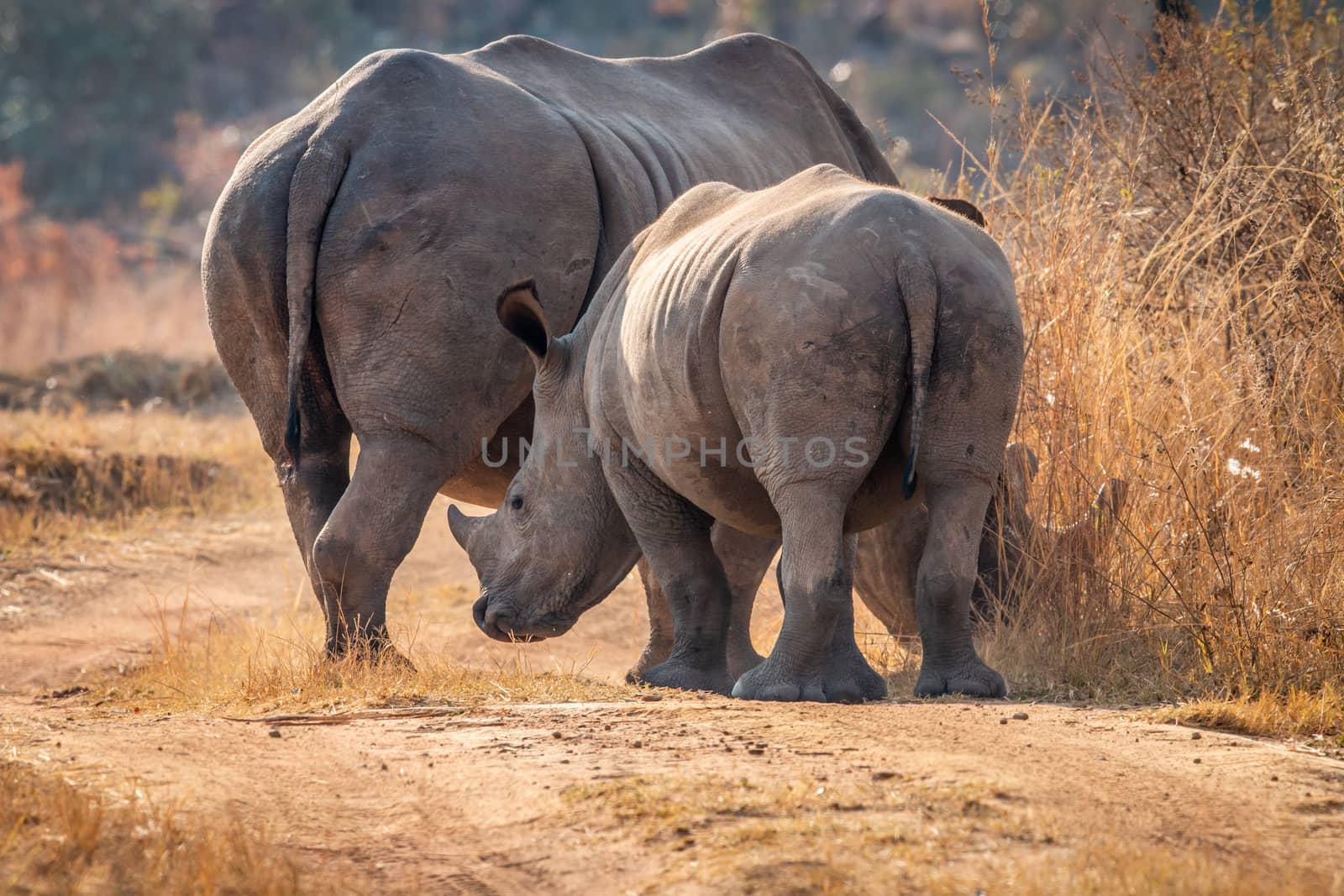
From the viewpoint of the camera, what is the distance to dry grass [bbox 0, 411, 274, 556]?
34.0ft

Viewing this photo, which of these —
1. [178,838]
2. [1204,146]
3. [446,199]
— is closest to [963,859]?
[178,838]

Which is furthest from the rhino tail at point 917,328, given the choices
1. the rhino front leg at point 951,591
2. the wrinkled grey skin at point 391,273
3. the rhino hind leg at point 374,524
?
the rhino hind leg at point 374,524

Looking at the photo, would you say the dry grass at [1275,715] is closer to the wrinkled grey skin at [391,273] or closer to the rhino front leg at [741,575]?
the rhino front leg at [741,575]

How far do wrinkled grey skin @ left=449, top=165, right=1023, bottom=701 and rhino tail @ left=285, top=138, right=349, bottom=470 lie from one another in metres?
0.85

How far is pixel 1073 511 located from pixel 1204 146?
97.5 inches

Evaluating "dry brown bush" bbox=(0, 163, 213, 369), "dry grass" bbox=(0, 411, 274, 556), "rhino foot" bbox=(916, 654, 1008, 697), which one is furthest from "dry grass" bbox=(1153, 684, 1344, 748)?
"dry brown bush" bbox=(0, 163, 213, 369)

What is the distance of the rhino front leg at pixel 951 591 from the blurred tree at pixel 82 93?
32728 mm

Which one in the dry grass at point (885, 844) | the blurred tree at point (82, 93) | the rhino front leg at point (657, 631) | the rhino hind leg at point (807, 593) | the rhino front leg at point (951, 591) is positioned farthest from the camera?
the blurred tree at point (82, 93)

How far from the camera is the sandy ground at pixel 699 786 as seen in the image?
331 centimetres

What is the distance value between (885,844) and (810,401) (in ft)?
5.41

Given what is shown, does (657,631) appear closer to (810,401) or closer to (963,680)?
(963,680)

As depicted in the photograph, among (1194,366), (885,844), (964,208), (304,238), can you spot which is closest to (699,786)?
(885,844)

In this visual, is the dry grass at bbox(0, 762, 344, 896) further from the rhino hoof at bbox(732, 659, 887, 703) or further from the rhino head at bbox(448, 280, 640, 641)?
the rhino head at bbox(448, 280, 640, 641)

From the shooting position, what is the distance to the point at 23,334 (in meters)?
22.3
